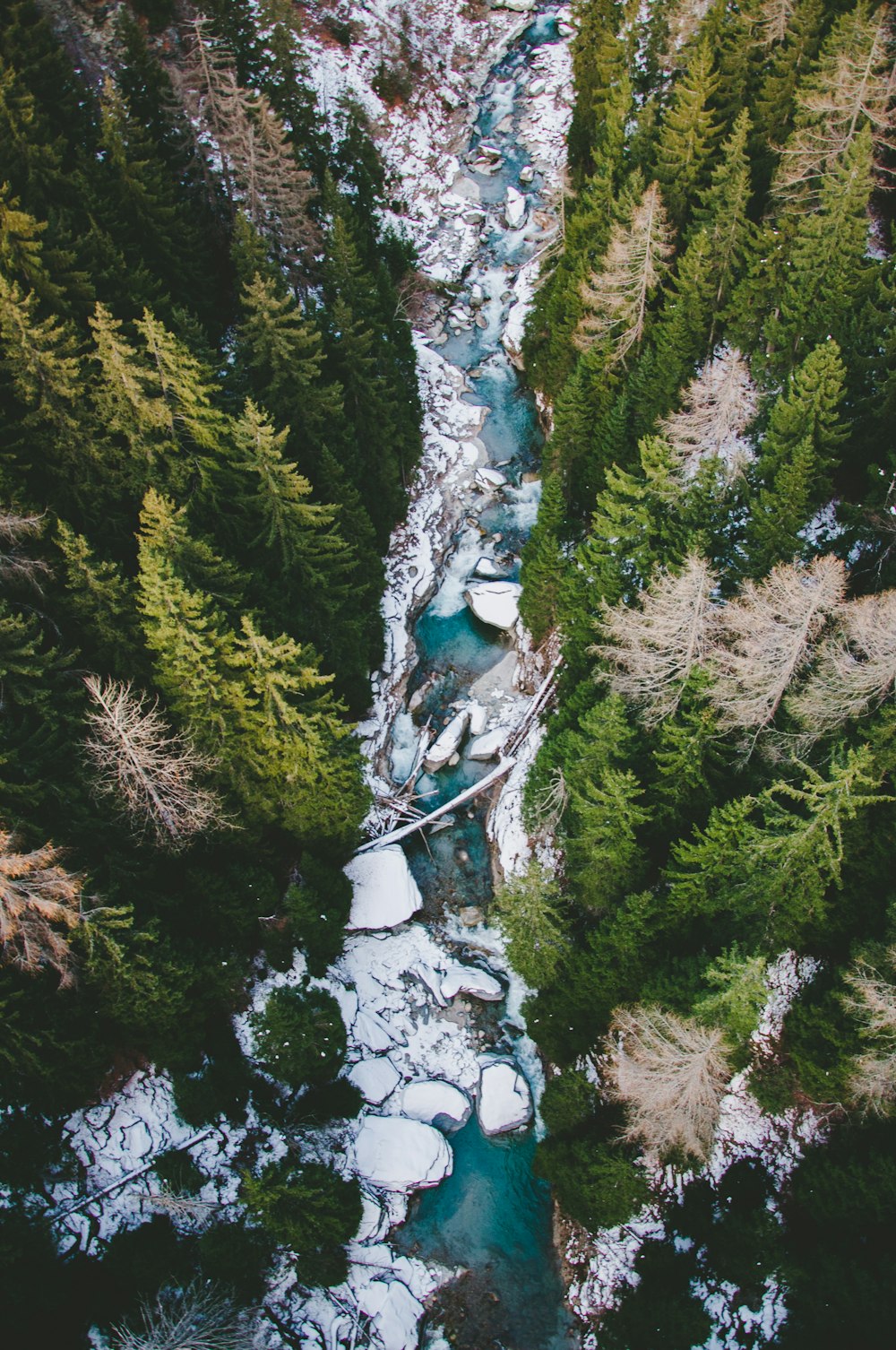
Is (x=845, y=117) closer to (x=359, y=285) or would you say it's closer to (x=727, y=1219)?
(x=359, y=285)

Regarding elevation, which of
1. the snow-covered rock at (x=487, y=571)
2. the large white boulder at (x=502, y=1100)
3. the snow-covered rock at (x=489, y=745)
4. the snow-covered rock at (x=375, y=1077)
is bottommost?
the large white boulder at (x=502, y=1100)

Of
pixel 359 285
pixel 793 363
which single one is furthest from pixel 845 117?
pixel 359 285

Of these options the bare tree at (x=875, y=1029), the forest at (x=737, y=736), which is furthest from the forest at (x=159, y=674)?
the bare tree at (x=875, y=1029)

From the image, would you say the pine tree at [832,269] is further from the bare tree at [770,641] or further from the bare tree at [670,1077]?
the bare tree at [670,1077]

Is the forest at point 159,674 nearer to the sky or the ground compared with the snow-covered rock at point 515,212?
nearer to the ground

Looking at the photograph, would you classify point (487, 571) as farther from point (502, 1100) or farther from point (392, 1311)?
point (392, 1311)

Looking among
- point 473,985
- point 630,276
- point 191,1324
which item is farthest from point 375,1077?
point 630,276

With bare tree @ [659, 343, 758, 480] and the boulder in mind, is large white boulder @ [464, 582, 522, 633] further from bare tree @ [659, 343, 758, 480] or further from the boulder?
bare tree @ [659, 343, 758, 480]

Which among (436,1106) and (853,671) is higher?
(853,671)
